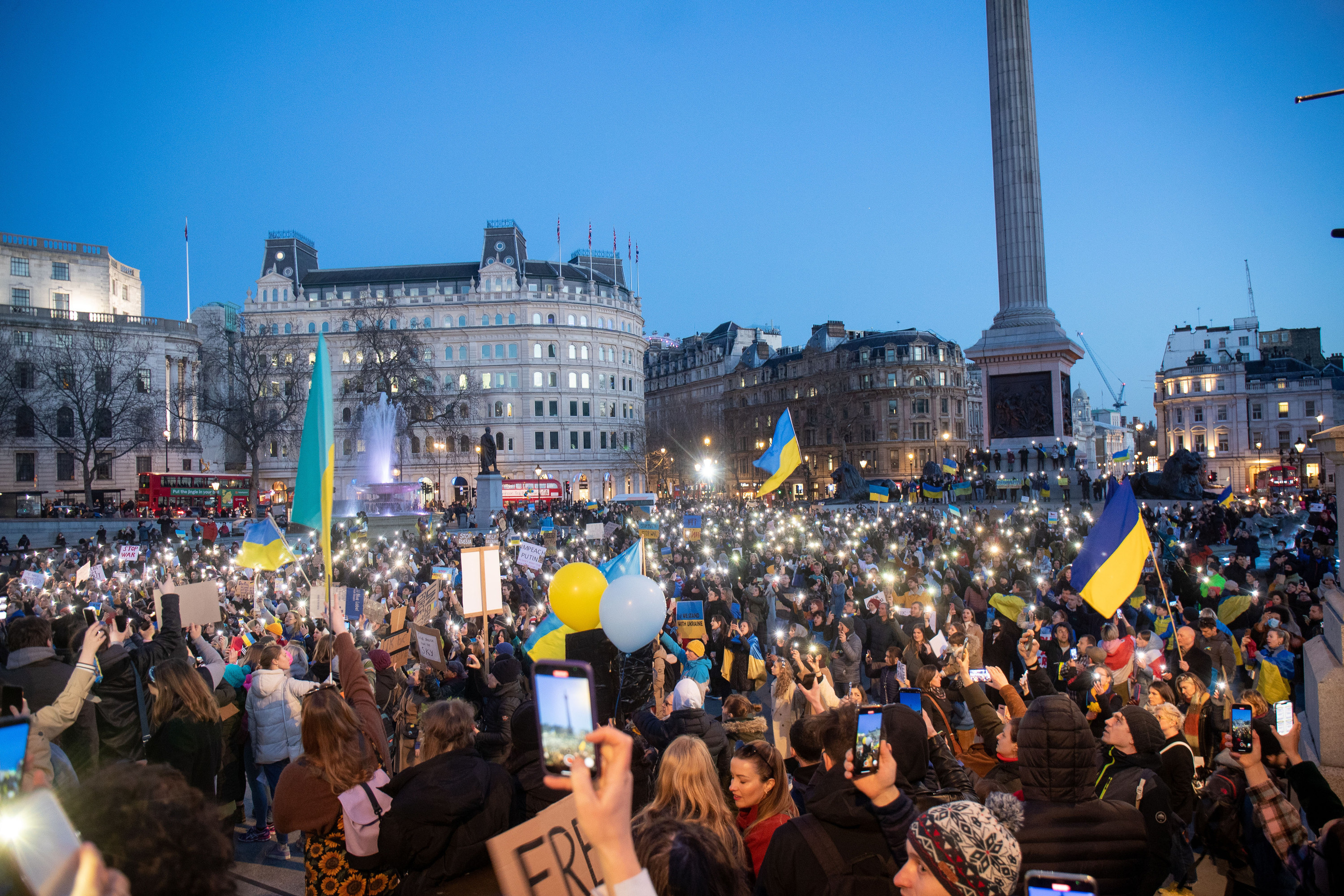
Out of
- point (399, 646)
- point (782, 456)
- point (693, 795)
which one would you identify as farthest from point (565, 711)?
point (782, 456)

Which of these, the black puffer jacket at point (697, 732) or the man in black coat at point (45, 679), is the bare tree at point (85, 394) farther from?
the black puffer jacket at point (697, 732)

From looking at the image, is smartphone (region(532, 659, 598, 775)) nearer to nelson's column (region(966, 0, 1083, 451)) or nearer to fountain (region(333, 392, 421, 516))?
nelson's column (region(966, 0, 1083, 451))

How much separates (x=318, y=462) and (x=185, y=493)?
44924 millimetres

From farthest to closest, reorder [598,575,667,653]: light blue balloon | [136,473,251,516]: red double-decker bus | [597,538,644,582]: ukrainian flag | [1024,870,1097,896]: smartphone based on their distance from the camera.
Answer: [136,473,251,516]: red double-decker bus
[597,538,644,582]: ukrainian flag
[598,575,667,653]: light blue balloon
[1024,870,1097,896]: smartphone

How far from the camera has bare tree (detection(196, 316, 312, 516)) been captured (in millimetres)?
45438

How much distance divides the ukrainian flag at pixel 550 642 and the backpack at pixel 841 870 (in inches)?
188

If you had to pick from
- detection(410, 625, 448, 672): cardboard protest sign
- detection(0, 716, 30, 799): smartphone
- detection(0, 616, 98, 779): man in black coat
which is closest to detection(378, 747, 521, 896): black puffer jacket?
detection(0, 716, 30, 799): smartphone

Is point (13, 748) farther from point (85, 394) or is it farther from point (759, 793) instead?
→ point (85, 394)

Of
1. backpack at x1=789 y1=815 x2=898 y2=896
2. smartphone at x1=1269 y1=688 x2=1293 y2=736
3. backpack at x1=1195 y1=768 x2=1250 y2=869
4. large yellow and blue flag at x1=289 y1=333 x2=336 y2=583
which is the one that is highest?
large yellow and blue flag at x1=289 y1=333 x2=336 y2=583

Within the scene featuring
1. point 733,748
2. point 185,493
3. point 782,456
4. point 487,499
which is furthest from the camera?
point 185,493

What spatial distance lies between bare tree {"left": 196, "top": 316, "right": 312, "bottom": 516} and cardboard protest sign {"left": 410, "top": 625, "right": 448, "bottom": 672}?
3521cm

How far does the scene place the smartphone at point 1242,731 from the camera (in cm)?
364

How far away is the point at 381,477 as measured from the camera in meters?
40.8

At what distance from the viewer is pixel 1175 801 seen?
4.38 m
